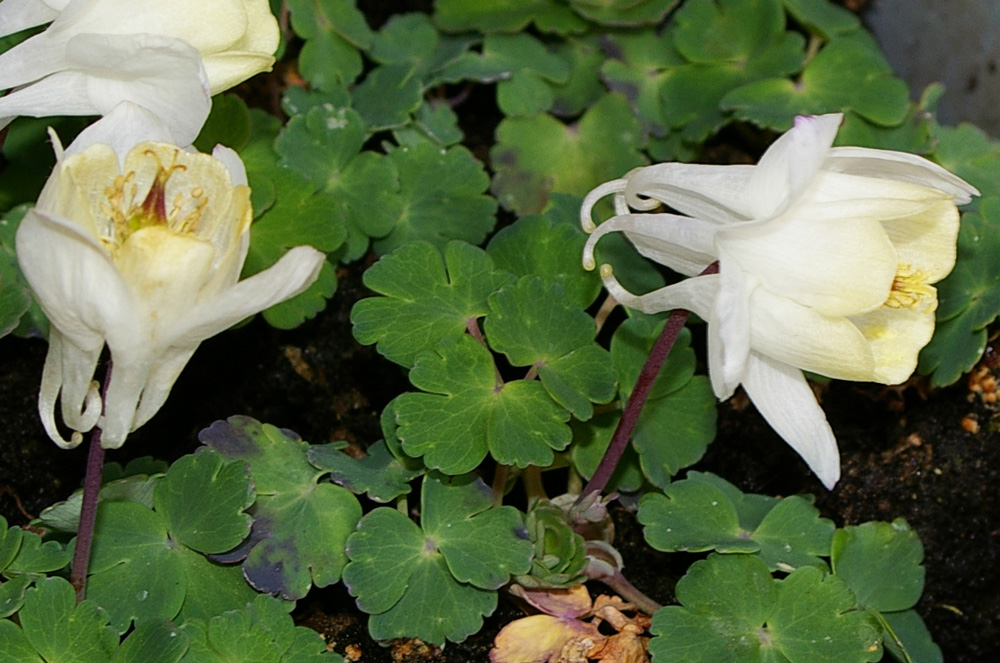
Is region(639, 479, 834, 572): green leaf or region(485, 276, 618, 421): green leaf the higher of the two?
region(485, 276, 618, 421): green leaf

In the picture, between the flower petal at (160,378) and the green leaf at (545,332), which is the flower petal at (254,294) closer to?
the flower petal at (160,378)

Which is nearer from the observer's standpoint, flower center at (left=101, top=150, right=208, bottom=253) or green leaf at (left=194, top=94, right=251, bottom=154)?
flower center at (left=101, top=150, right=208, bottom=253)

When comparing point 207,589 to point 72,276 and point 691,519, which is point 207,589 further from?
point 691,519

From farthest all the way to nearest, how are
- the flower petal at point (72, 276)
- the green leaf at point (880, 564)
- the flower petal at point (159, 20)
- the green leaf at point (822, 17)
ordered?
the green leaf at point (822, 17)
the green leaf at point (880, 564)
the flower petal at point (159, 20)
the flower petal at point (72, 276)

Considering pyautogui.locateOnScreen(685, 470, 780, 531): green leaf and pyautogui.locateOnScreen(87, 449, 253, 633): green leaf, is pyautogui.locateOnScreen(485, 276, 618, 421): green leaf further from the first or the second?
pyautogui.locateOnScreen(87, 449, 253, 633): green leaf

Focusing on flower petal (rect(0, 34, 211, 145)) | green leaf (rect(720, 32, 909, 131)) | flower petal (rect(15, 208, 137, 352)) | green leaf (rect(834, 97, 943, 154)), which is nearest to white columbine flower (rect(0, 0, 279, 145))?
flower petal (rect(0, 34, 211, 145))

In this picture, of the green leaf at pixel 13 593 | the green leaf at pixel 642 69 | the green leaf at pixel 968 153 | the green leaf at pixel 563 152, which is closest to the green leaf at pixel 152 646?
the green leaf at pixel 13 593
